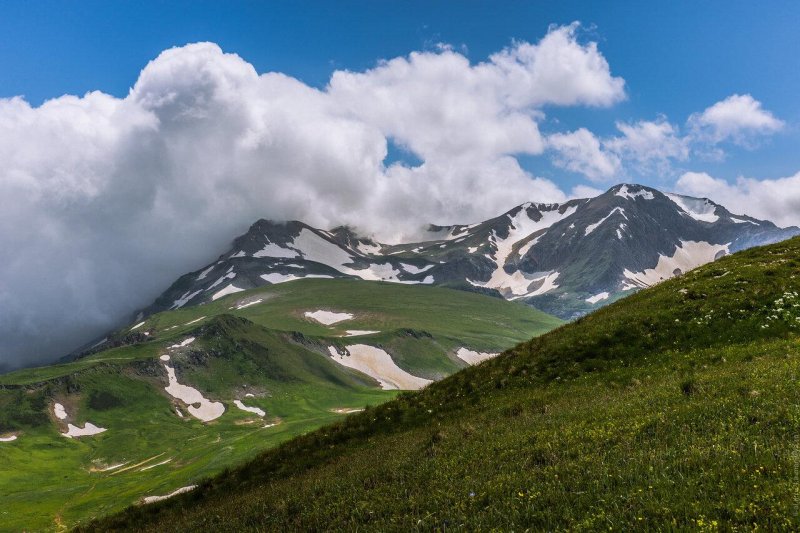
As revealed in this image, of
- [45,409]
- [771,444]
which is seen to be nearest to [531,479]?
[771,444]

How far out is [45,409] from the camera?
18525 cm

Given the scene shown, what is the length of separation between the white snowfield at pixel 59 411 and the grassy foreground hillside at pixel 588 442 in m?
200

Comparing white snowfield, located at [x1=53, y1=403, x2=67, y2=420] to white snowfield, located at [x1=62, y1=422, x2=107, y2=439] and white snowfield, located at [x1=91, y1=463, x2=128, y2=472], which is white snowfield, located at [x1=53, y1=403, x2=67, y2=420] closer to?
white snowfield, located at [x1=62, y1=422, x2=107, y2=439]

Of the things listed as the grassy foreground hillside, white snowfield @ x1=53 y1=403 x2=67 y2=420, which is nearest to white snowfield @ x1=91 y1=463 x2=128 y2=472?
white snowfield @ x1=53 y1=403 x2=67 y2=420

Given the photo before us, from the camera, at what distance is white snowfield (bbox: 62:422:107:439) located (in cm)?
17654

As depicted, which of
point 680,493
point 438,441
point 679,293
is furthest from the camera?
point 679,293

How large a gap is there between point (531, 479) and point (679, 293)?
2346 centimetres

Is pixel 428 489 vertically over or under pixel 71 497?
over

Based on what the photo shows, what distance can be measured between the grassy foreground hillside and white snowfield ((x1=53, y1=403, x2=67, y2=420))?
200 m

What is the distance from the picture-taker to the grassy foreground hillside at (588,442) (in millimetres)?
10039

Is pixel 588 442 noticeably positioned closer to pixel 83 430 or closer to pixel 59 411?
pixel 83 430

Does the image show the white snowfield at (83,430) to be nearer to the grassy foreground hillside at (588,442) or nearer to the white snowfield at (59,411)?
the white snowfield at (59,411)

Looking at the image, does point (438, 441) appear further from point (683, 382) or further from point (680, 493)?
point (680, 493)

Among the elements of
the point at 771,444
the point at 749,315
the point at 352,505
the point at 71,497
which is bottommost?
the point at 71,497
